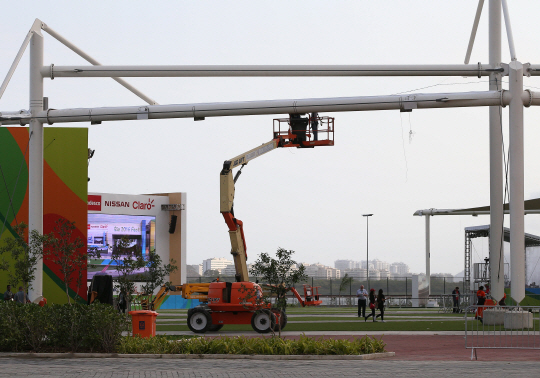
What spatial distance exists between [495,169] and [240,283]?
415 inches

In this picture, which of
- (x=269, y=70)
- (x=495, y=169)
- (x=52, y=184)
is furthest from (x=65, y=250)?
(x=495, y=169)

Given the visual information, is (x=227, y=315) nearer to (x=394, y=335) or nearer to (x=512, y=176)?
(x=394, y=335)

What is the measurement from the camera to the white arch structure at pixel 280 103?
23.5 metres

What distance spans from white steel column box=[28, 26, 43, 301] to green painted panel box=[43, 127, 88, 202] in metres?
2.02

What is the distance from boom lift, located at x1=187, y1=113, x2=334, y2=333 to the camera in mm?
24094

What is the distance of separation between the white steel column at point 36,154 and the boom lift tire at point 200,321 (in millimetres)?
5037

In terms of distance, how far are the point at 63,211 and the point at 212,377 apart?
1508 cm

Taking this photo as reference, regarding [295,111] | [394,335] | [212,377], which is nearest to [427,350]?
[394,335]

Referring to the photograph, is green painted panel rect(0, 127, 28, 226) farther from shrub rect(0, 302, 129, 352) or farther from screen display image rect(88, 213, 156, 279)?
screen display image rect(88, 213, 156, 279)

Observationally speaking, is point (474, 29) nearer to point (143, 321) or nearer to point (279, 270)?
point (279, 270)

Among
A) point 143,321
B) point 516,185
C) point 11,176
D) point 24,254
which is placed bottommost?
point 143,321

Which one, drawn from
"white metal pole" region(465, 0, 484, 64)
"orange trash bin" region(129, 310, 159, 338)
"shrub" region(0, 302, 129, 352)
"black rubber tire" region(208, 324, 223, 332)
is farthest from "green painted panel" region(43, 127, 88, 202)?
"white metal pole" region(465, 0, 484, 64)

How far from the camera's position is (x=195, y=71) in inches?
959

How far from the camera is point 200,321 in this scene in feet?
81.4
